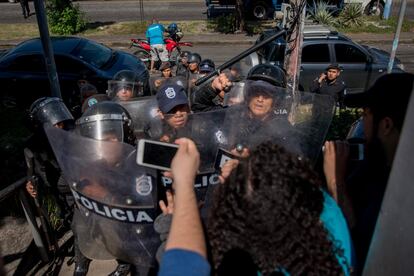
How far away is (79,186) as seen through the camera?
2.19 metres

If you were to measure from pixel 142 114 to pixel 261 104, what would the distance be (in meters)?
1.08

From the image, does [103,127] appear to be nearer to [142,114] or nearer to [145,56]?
[142,114]

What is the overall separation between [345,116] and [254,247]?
4.96m

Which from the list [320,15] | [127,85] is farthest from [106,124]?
[320,15]

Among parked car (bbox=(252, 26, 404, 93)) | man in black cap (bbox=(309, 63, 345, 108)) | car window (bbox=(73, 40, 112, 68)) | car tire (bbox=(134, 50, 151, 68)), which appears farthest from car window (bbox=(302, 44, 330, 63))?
car tire (bbox=(134, 50, 151, 68))

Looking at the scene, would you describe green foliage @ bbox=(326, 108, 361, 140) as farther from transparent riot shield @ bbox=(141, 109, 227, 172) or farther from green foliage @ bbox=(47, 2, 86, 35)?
green foliage @ bbox=(47, 2, 86, 35)

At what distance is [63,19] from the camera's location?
1673 cm

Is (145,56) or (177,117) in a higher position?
(177,117)

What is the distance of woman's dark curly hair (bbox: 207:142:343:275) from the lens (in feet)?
4.26

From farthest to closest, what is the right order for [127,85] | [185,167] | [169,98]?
[127,85]
[169,98]
[185,167]

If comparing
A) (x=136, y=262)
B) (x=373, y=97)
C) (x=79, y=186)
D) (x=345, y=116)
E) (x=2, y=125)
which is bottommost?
(x=2, y=125)

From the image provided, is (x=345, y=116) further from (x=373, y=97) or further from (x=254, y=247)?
(x=254, y=247)

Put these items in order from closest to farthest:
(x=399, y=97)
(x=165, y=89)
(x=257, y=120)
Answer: (x=399, y=97) → (x=257, y=120) → (x=165, y=89)

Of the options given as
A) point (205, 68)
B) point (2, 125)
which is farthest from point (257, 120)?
point (2, 125)
